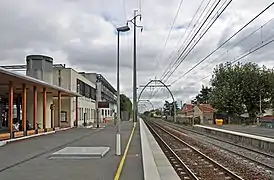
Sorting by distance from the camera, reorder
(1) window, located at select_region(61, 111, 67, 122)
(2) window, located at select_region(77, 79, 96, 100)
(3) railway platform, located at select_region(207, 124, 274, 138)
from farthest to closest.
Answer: (2) window, located at select_region(77, 79, 96, 100)
(1) window, located at select_region(61, 111, 67, 122)
(3) railway platform, located at select_region(207, 124, 274, 138)

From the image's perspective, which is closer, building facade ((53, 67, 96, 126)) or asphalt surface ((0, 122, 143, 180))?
asphalt surface ((0, 122, 143, 180))

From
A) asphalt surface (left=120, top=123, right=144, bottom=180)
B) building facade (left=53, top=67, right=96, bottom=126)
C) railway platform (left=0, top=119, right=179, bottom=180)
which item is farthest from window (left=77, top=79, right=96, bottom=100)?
asphalt surface (left=120, top=123, right=144, bottom=180)

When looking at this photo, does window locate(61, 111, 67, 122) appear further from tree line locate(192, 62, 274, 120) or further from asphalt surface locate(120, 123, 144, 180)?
asphalt surface locate(120, 123, 144, 180)

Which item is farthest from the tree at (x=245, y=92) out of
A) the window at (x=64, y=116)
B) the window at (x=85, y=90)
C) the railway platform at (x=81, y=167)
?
the railway platform at (x=81, y=167)

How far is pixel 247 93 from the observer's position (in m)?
75.0

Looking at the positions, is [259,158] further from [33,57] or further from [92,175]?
[33,57]

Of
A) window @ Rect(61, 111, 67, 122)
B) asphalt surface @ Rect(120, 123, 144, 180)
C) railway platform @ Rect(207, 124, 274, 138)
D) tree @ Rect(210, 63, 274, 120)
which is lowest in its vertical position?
railway platform @ Rect(207, 124, 274, 138)

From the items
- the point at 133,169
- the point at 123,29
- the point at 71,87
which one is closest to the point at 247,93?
the point at 71,87

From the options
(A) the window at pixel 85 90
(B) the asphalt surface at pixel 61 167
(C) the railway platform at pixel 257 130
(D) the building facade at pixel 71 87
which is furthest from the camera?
(A) the window at pixel 85 90

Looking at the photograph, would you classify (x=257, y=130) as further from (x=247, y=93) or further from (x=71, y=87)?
(x=247, y=93)

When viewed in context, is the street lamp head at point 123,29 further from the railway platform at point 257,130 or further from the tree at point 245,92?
the tree at point 245,92

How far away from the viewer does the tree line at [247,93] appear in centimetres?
7406

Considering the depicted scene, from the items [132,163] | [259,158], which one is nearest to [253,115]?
[259,158]

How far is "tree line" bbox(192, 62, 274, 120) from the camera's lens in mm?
74062
